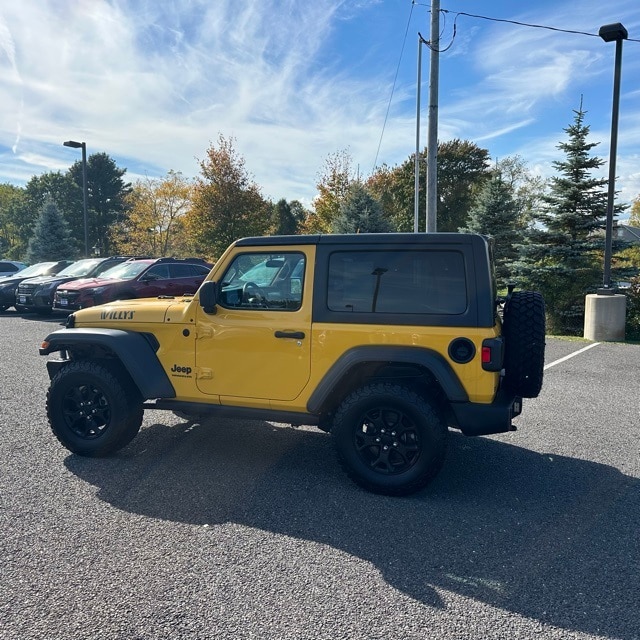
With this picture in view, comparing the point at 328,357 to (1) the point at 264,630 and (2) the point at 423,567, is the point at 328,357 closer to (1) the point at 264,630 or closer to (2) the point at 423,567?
(2) the point at 423,567

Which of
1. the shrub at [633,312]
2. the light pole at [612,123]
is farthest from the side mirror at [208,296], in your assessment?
the shrub at [633,312]

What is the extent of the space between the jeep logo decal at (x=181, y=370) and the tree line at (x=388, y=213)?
4012 mm

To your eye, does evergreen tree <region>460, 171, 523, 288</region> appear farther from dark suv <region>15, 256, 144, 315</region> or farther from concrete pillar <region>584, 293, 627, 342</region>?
dark suv <region>15, 256, 144, 315</region>

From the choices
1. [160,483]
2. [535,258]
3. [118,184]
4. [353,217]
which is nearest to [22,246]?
[118,184]

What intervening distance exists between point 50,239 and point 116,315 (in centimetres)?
3741

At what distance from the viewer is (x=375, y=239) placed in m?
3.78

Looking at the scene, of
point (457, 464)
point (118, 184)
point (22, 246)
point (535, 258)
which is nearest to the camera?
point (457, 464)

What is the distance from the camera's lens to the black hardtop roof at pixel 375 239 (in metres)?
3.61

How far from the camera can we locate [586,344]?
10.7 metres

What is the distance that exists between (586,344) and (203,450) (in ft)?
29.5

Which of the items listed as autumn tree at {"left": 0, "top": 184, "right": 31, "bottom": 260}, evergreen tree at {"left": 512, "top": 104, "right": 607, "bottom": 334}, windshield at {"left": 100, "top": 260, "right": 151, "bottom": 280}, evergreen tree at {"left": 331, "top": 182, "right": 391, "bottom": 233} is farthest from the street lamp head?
autumn tree at {"left": 0, "top": 184, "right": 31, "bottom": 260}

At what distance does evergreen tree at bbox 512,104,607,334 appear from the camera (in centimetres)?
1289

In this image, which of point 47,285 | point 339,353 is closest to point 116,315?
point 339,353

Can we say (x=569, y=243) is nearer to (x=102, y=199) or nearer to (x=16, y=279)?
(x=16, y=279)
